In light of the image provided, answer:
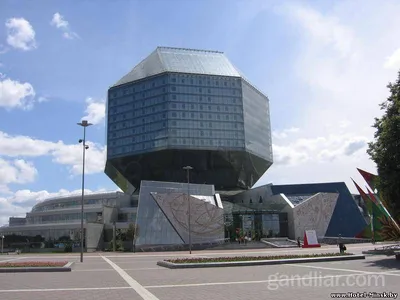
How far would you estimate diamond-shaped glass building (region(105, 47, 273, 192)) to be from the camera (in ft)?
319

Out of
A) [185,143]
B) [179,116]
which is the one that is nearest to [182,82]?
Answer: [179,116]

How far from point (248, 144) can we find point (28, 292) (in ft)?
289

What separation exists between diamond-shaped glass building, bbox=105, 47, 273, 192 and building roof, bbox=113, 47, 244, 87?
0.28 metres

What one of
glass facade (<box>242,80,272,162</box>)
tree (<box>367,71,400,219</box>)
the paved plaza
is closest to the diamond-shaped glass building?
glass facade (<box>242,80,272,162</box>)

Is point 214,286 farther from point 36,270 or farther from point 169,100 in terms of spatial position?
point 169,100

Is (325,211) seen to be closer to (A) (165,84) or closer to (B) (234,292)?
(A) (165,84)

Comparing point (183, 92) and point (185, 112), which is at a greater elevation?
point (183, 92)

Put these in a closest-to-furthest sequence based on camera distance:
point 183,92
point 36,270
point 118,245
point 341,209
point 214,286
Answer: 1. point 214,286
2. point 36,270
3. point 118,245
4. point 341,209
5. point 183,92

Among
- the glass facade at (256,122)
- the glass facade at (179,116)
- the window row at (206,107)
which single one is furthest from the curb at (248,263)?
the window row at (206,107)

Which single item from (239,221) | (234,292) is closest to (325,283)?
(234,292)

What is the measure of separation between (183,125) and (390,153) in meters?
74.4

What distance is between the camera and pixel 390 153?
24.6m

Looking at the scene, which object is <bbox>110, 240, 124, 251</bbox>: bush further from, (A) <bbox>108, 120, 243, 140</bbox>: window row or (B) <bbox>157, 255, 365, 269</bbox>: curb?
(A) <bbox>108, 120, 243, 140</bbox>: window row

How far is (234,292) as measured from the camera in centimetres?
1316
